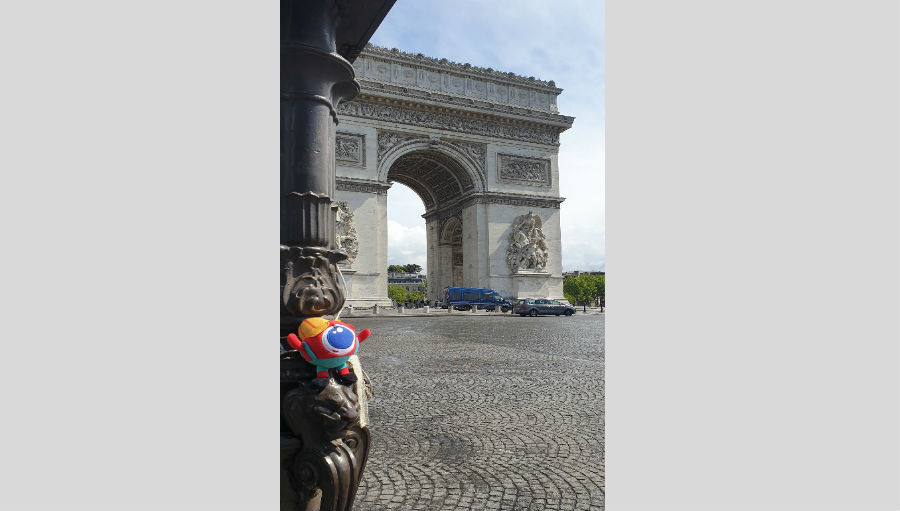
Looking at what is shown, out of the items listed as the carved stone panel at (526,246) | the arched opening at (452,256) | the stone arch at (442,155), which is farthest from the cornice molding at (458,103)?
the arched opening at (452,256)

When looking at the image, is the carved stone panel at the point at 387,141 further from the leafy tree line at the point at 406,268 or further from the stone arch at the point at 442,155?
the leafy tree line at the point at 406,268

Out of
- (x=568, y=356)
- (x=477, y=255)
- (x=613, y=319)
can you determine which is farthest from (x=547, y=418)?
(x=477, y=255)

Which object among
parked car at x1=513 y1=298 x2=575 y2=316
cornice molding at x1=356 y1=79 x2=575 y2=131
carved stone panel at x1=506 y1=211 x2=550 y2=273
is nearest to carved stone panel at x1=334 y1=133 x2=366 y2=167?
cornice molding at x1=356 y1=79 x2=575 y2=131

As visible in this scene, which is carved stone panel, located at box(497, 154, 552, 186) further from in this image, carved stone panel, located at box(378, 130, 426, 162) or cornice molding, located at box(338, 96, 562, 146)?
carved stone panel, located at box(378, 130, 426, 162)

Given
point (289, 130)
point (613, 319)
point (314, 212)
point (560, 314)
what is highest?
point (289, 130)

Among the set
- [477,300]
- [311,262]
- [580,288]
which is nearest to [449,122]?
[477,300]

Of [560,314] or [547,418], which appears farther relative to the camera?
[560,314]

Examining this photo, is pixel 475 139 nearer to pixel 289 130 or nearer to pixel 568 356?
pixel 568 356
